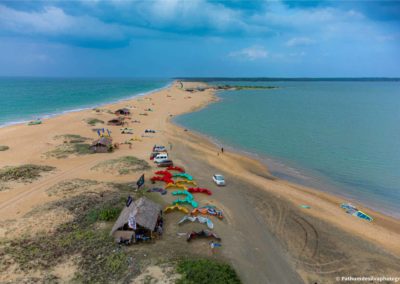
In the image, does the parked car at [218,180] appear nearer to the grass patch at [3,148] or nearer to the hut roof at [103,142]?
the hut roof at [103,142]

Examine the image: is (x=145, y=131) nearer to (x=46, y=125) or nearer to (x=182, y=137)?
(x=182, y=137)

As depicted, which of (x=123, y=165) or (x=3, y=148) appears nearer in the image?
(x=123, y=165)

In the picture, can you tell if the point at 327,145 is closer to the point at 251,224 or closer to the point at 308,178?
the point at 308,178

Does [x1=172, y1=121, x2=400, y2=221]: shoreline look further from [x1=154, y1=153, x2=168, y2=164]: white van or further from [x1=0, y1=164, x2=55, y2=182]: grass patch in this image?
[x1=0, y1=164, x2=55, y2=182]: grass patch

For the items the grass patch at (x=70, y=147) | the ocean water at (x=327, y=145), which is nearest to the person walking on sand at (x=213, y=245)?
the ocean water at (x=327, y=145)

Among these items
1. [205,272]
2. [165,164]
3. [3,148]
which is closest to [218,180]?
[165,164]

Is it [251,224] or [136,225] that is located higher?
[136,225]

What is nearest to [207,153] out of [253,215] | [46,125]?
[253,215]
